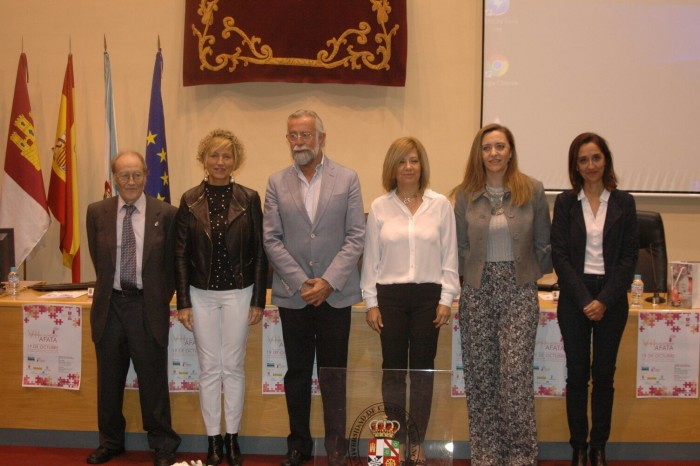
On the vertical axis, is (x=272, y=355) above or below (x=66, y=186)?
below

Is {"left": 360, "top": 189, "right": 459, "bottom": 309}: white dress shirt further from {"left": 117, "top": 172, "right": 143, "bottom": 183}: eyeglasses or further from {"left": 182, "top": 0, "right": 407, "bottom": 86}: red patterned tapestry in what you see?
{"left": 182, "top": 0, "right": 407, "bottom": 86}: red patterned tapestry

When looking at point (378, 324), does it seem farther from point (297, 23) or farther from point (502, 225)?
point (297, 23)

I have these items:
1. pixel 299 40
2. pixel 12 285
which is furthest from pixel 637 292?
pixel 12 285

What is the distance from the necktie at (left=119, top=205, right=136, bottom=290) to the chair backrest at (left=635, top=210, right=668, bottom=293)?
280 centimetres

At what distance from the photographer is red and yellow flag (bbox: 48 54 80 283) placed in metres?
5.02

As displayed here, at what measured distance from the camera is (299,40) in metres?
5.21

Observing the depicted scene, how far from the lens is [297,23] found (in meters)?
5.21

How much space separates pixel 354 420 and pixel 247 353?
1073 millimetres

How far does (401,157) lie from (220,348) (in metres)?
1.21

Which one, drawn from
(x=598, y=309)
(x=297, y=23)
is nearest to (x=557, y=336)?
(x=598, y=309)

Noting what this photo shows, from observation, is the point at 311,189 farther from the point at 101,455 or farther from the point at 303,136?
the point at 101,455

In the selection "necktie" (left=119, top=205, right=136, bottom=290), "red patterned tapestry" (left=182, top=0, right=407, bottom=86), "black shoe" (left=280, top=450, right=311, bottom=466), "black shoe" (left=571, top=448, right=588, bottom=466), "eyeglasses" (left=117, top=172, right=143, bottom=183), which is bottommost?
"black shoe" (left=280, top=450, right=311, bottom=466)

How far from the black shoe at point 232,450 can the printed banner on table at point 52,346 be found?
2.84ft

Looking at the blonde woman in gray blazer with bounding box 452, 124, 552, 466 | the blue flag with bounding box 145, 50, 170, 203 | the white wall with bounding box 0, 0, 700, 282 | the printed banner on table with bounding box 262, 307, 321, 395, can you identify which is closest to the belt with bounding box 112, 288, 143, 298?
the printed banner on table with bounding box 262, 307, 321, 395
